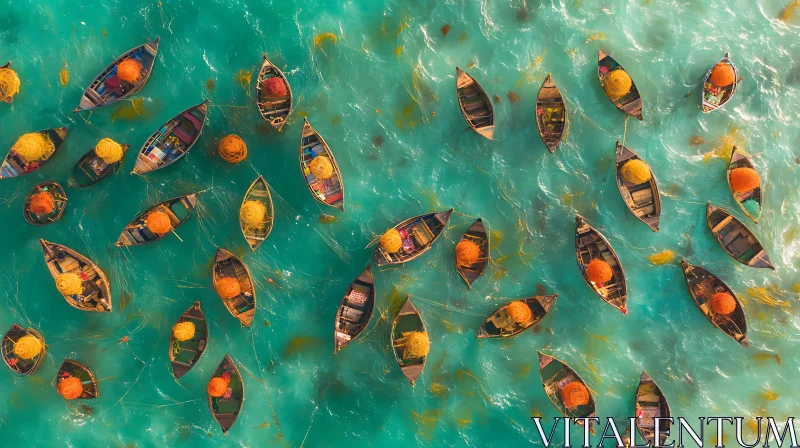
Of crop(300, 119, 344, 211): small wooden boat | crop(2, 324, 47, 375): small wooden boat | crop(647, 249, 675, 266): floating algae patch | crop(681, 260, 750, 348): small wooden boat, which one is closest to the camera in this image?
crop(681, 260, 750, 348): small wooden boat

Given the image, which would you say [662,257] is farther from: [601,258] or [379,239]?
[379,239]

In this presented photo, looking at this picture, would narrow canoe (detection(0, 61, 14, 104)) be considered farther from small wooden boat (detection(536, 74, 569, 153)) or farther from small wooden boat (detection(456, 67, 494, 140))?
small wooden boat (detection(536, 74, 569, 153))

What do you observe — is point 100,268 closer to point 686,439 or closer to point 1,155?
point 1,155

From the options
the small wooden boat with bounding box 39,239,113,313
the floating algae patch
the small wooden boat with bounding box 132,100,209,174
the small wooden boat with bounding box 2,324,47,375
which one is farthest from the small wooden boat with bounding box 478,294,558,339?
the small wooden boat with bounding box 2,324,47,375

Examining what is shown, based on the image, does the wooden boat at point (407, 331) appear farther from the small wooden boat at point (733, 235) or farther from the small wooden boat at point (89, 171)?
the small wooden boat at point (89, 171)

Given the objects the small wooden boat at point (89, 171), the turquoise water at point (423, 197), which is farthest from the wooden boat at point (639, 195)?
the small wooden boat at point (89, 171)

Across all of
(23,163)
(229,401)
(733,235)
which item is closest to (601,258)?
(733,235)
